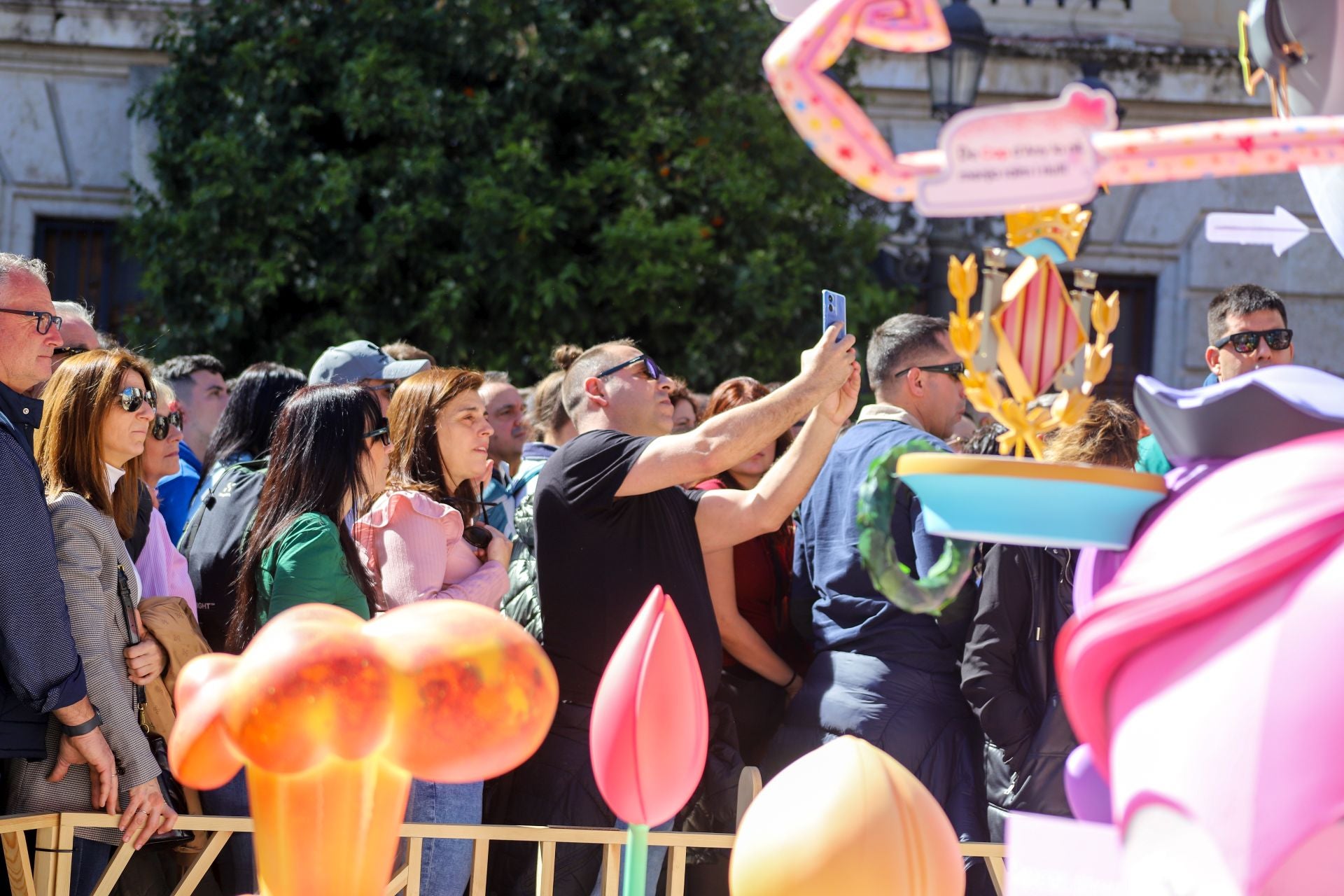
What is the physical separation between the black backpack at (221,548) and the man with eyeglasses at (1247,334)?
2.38 m

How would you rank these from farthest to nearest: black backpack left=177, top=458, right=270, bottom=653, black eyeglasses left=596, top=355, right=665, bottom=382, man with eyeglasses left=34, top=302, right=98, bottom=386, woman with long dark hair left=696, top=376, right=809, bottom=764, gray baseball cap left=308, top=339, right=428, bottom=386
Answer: gray baseball cap left=308, top=339, right=428, bottom=386
man with eyeglasses left=34, top=302, right=98, bottom=386
woman with long dark hair left=696, top=376, right=809, bottom=764
black backpack left=177, top=458, right=270, bottom=653
black eyeglasses left=596, top=355, right=665, bottom=382

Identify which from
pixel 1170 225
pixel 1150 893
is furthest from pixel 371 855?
pixel 1170 225

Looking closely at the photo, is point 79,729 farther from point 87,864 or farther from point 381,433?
point 381,433

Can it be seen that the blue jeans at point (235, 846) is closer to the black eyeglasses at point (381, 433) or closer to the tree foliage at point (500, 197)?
the black eyeglasses at point (381, 433)

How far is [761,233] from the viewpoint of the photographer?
8.28 meters

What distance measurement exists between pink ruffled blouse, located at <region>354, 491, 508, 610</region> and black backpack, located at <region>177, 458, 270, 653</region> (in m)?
0.43

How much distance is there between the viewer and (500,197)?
770 cm

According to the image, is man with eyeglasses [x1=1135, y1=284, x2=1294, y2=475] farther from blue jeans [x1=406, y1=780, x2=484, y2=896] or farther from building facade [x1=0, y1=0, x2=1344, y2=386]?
building facade [x1=0, y1=0, x2=1344, y2=386]

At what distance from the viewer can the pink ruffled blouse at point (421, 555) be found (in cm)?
369

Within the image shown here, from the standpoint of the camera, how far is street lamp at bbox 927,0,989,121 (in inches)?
260

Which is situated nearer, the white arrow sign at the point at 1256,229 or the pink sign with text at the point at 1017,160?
the pink sign with text at the point at 1017,160

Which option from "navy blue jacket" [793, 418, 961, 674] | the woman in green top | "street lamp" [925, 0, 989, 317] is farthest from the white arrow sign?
"street lamp" [925, 0, 989, 317]

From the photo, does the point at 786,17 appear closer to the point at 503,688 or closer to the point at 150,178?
the point at 503,688

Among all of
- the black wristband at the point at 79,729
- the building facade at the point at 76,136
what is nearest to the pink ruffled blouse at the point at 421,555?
the black wristband at the point at 79,729
